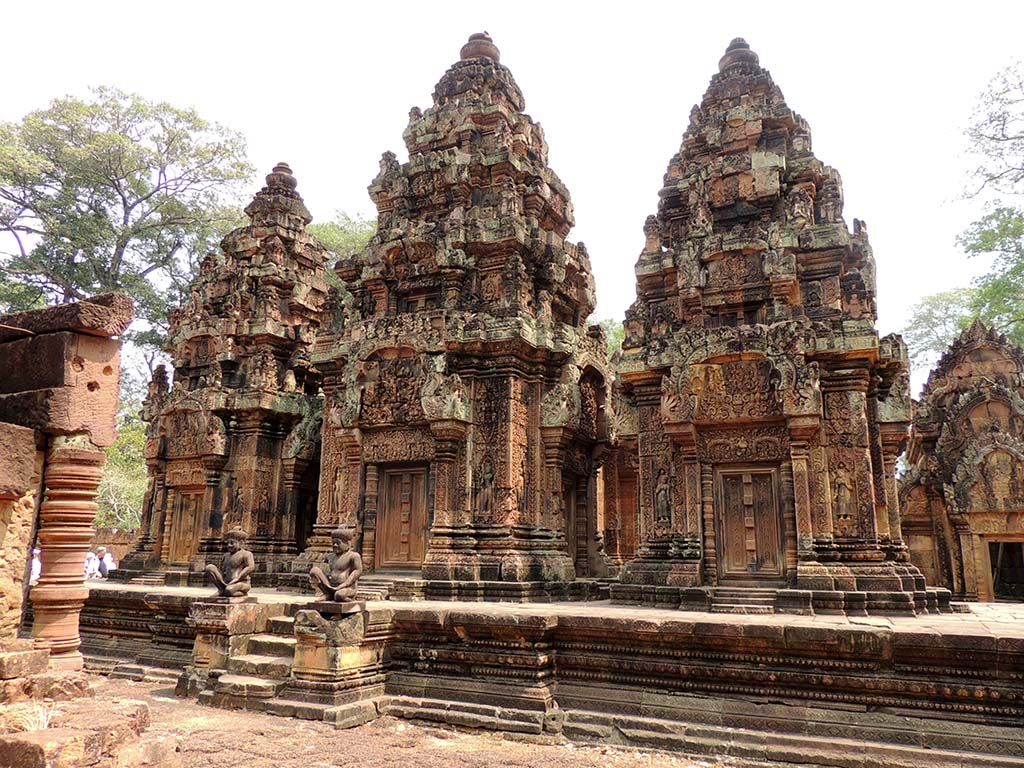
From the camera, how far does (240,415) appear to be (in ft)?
46.5

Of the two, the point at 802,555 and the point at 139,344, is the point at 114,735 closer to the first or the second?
the point at 802,555

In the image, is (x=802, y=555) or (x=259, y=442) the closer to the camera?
(x=802, y=555)

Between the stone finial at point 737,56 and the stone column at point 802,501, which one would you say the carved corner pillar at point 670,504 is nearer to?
the stone column at point 802,501

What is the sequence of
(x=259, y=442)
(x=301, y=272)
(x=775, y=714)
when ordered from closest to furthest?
(x=775, y=714) → (x=259, y=442) → (x=301, y=272)

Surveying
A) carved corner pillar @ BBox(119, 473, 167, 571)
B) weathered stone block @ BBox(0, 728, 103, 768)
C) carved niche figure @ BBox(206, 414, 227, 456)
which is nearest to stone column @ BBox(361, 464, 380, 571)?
carved niche figure @ BBox(206, 414, 227, 456)

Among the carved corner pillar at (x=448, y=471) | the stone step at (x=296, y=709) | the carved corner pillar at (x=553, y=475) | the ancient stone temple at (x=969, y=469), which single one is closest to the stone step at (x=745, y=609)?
the carved corner pillar at (x=553, y=475)

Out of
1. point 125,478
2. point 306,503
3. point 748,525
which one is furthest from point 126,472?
point 748,525

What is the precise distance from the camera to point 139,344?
25078 millimetres

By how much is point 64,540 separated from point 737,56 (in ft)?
35.9

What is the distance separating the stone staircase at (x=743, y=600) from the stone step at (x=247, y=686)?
483 cm

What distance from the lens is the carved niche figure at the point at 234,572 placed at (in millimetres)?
8648

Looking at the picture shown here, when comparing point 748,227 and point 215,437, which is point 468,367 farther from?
point 215,437

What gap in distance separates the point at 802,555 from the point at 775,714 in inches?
105


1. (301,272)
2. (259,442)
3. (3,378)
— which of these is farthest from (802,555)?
(301,272)
